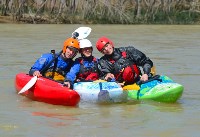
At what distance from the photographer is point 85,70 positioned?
343 inches

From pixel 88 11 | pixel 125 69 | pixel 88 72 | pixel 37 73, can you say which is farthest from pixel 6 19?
pixel 125 69

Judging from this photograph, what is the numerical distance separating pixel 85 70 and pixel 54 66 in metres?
0.48

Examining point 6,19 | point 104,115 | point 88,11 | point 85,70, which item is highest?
point 85,70

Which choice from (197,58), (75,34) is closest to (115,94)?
(75,34)

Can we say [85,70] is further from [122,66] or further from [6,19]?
[6,19]

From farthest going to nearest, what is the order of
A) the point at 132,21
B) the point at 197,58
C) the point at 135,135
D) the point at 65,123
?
1. the point at 132,21
2. the point at 197,58
3. the point at 65,123
4. the point at 135,135

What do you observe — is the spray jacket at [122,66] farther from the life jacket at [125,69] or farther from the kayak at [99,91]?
the kayak at [99,91]

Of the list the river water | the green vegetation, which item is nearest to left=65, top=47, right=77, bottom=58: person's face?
the river water

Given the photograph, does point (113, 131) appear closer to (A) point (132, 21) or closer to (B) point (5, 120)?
(B) point (5, 120)

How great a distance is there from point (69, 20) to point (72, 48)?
59.6ft

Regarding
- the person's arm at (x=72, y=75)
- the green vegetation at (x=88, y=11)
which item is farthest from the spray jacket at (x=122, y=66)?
the green vegetation at (x=88, y=11)

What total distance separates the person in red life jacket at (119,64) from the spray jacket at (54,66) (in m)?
0.51

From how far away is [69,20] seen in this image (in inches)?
1048

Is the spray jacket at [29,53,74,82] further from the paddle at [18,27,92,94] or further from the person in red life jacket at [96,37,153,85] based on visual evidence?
the person in red life jacket at [96,37,153,85]
